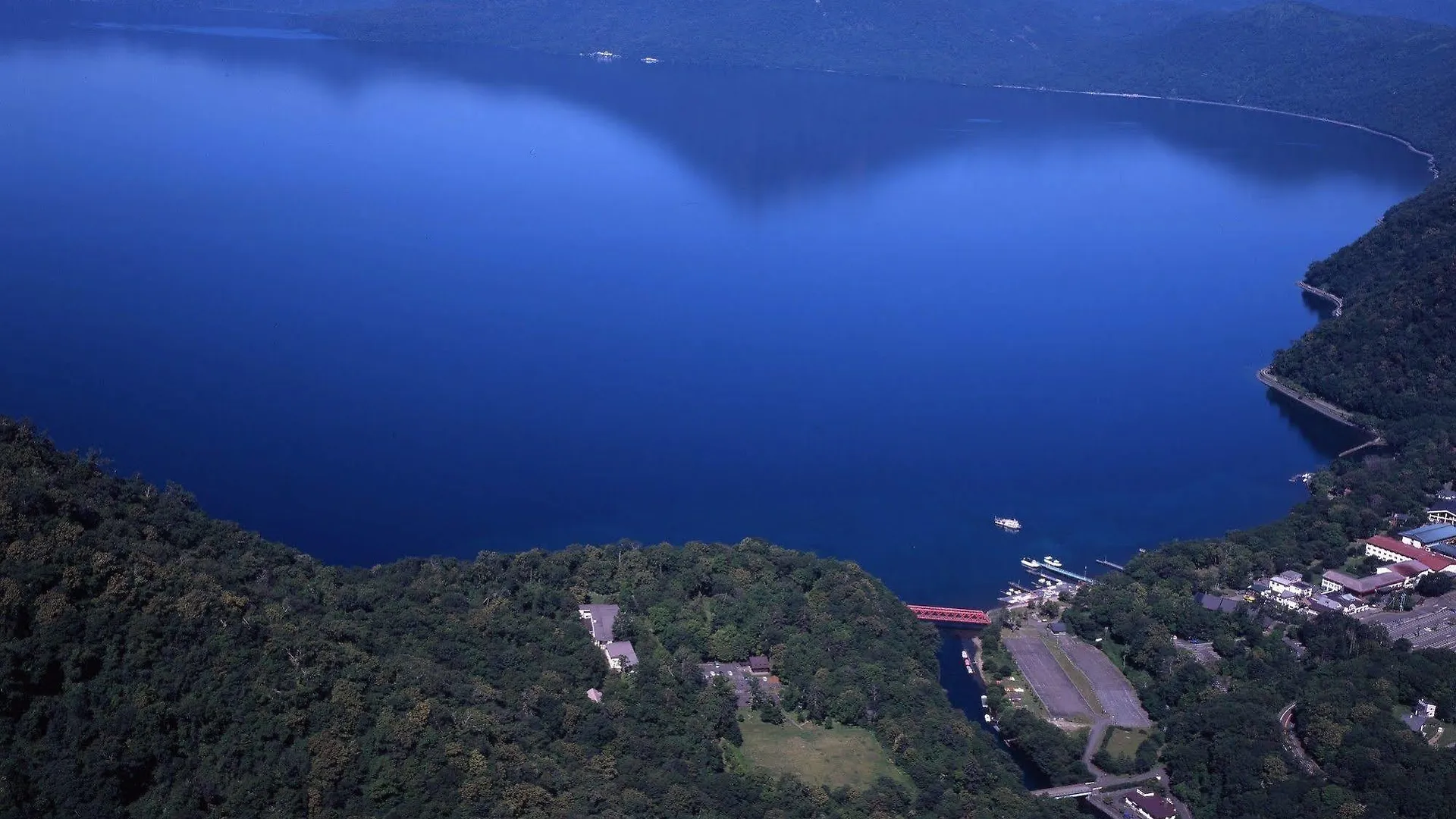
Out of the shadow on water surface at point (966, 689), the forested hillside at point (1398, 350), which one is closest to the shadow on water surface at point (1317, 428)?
the forested hillside at point (1398, 350)

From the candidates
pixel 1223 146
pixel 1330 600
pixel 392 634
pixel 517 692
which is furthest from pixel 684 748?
pixel 1223 146

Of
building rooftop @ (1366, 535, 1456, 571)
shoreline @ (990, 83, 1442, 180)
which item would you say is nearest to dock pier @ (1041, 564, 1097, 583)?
building rooftop @ (1366, 535, 1456, 571)

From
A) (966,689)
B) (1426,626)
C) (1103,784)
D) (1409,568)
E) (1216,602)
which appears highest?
(1409,568)

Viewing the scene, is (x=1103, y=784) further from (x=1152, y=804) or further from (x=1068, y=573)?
(x=1068, y=573)

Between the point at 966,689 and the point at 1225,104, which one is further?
the point at 1225,104

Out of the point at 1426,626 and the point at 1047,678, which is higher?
the point at 1426,626

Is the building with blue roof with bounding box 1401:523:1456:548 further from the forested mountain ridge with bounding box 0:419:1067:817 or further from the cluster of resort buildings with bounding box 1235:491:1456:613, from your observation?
the forested mountain ridge with bounding box 0:419:1067:817

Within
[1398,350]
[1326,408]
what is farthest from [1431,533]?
[1398,350]
